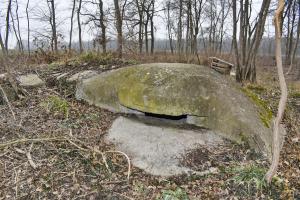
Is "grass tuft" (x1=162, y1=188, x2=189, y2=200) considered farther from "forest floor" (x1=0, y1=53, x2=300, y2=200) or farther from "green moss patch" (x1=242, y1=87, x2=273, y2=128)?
"green moss patch" (x1=242, y1=87, x2=273, y2=128)

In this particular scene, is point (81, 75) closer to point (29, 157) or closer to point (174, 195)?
point (29, 157)

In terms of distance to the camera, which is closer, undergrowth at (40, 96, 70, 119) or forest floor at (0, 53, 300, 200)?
forest floor at (0, 53, 300, 200)

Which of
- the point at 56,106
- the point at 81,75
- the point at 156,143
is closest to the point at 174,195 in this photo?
the point at 156,143

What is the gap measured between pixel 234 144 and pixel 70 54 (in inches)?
261

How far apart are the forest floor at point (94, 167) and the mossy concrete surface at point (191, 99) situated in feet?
1.01

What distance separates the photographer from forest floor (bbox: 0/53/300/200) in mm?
3908

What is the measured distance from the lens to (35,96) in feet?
20.4

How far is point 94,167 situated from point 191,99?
1912 millimetres

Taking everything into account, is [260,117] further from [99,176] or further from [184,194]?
[99,176]

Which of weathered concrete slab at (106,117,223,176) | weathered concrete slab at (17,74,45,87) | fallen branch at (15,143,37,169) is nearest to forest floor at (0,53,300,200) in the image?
fallen branch at (15,143,37,169)

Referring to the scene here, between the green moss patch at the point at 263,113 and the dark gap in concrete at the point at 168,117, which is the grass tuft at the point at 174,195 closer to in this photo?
the dark gap in concrete at the point at 168,117

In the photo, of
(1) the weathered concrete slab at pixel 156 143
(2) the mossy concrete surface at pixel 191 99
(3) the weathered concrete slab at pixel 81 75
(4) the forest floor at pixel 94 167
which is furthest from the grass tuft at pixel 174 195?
(3) the weathered concrete slab at pixel 81 75

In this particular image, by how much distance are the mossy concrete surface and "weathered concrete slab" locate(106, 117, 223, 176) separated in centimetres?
25

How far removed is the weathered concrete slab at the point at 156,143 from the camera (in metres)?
4.37
